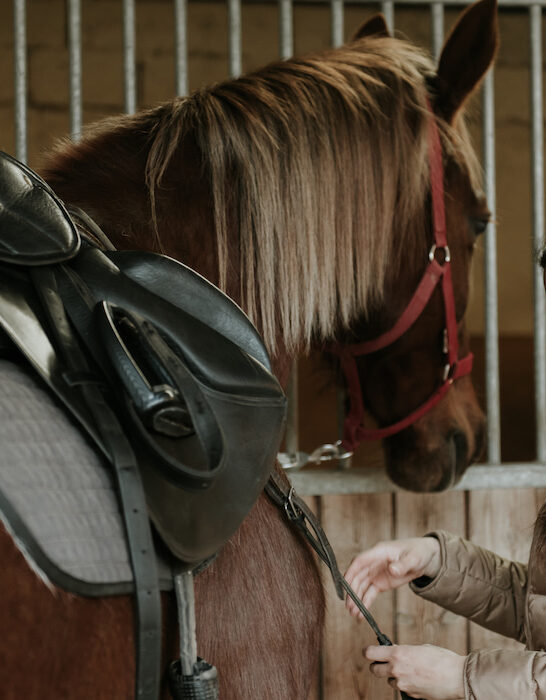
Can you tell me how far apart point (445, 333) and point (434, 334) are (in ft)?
0.06

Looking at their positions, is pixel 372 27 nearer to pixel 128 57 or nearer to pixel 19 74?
pixel 128 57

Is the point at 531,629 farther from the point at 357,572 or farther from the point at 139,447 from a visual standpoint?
the point at 139,447

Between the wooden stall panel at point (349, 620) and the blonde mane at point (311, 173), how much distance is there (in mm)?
564

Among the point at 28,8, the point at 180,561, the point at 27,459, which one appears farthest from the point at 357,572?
the point at 28,8

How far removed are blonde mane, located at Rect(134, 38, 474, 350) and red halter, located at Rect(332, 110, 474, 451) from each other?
1.0 inches

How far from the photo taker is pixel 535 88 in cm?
166

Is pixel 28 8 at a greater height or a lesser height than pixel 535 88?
greater

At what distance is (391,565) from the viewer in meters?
1.04

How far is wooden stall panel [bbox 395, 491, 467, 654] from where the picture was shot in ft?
5.10

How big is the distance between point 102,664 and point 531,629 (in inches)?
23.9

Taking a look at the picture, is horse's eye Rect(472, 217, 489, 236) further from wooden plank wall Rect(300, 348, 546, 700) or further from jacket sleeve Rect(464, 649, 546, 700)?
jacket sleeve Rect(464, 649, 546, 700)

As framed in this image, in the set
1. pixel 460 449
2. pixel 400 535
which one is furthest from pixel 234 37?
pixel 400 535

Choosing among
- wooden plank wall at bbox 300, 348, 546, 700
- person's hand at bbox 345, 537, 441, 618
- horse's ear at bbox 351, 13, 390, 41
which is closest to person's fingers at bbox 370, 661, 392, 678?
person's hand at bbox 345, 537, 441, 618

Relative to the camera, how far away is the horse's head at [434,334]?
115 centimetres
